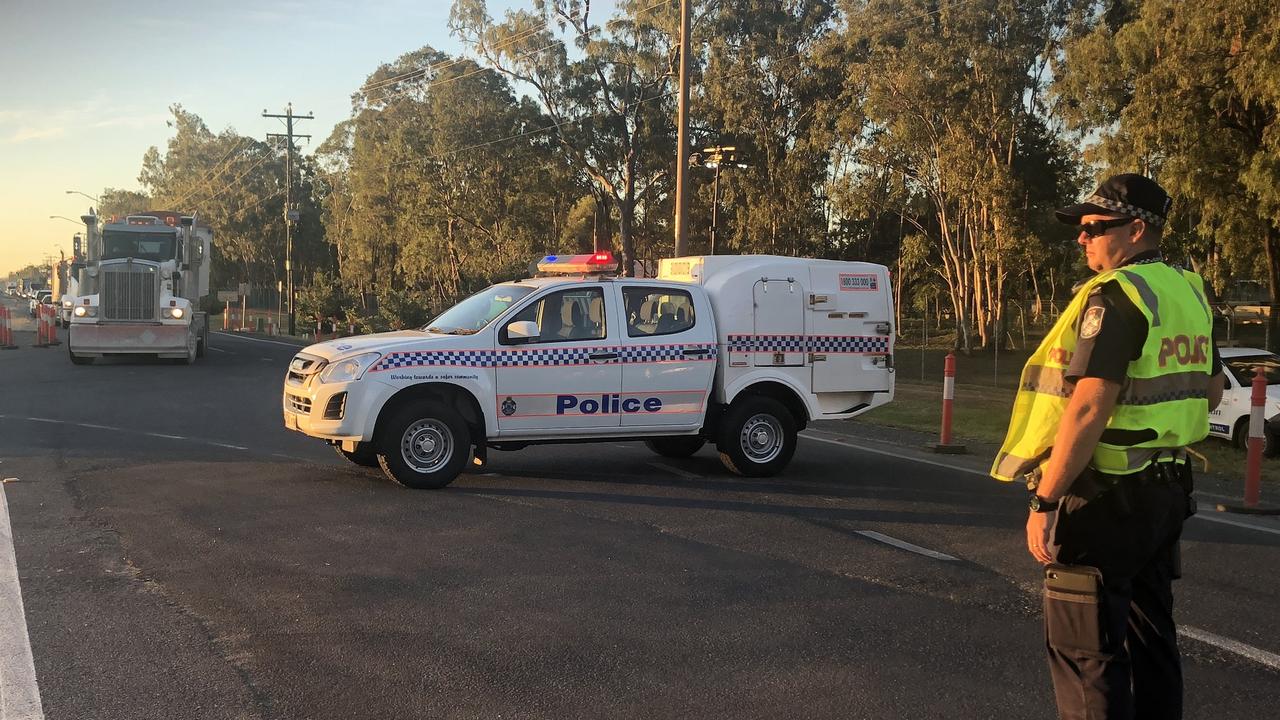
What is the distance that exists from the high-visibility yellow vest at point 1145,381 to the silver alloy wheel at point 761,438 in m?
6.66

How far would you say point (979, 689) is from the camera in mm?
4648

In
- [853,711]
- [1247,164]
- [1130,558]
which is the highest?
[1247,164]

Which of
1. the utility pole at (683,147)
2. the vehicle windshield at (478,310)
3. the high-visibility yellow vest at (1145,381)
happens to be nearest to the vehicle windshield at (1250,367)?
the vehicle windshield at (478,310)

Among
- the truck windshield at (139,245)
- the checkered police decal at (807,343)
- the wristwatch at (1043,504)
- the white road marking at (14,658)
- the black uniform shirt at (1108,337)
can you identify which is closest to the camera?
the black uniform shirt at (1108,337)

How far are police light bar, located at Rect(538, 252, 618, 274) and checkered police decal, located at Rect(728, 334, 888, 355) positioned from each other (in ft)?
4.79

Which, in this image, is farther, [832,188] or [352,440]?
[832,188]

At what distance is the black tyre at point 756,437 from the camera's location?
33.4 ft

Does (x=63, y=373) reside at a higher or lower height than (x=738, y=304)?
lower

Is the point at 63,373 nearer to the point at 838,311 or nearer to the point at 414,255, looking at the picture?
the point at 838,311

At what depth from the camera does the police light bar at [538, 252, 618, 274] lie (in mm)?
10680

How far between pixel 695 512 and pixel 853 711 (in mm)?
4022

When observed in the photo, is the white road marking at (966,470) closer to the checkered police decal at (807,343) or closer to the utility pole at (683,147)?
the checkered police decal at (807,343)

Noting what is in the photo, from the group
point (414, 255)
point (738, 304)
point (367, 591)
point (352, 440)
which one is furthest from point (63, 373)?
point (414, 255)

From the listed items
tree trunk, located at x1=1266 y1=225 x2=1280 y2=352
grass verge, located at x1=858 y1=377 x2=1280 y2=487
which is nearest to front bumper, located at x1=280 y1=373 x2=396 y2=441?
grass verge, located at x1=858 y1=377 x2=1280 y2=487
